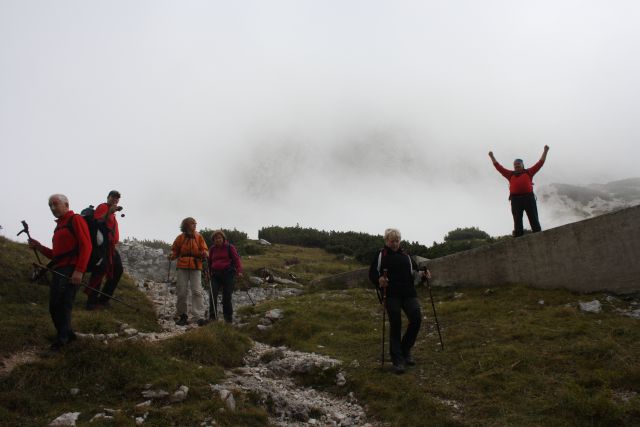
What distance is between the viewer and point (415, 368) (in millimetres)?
7590

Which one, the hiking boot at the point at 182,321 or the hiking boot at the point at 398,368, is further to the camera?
the hiking boot at the point at 182,321

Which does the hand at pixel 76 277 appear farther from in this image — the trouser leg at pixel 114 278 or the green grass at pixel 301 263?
the green grass at pixel 301 263

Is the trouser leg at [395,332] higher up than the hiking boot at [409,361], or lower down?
higher up

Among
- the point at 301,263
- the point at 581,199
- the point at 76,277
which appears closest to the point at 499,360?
the point at 76,277

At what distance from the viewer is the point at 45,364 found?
6.48 m

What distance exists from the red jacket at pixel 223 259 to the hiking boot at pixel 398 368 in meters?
4.69

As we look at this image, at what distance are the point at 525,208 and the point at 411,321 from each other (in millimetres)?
5143

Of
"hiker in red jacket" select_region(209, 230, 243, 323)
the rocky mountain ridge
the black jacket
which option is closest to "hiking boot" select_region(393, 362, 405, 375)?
the black jacket

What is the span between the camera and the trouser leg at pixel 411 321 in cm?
760

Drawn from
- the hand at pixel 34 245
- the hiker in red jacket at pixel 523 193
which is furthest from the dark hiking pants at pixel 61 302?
the hiker in red jacket at pixel 523 193

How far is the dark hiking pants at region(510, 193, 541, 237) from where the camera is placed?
438 inches

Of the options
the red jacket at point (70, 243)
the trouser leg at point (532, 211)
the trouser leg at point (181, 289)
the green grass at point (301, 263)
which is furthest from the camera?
the green grass at point (301, 263)

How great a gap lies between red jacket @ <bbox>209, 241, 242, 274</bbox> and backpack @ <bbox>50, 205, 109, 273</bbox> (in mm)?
2223

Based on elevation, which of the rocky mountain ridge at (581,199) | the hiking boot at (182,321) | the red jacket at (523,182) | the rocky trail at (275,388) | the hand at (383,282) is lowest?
the rocky trail at (275,388)
